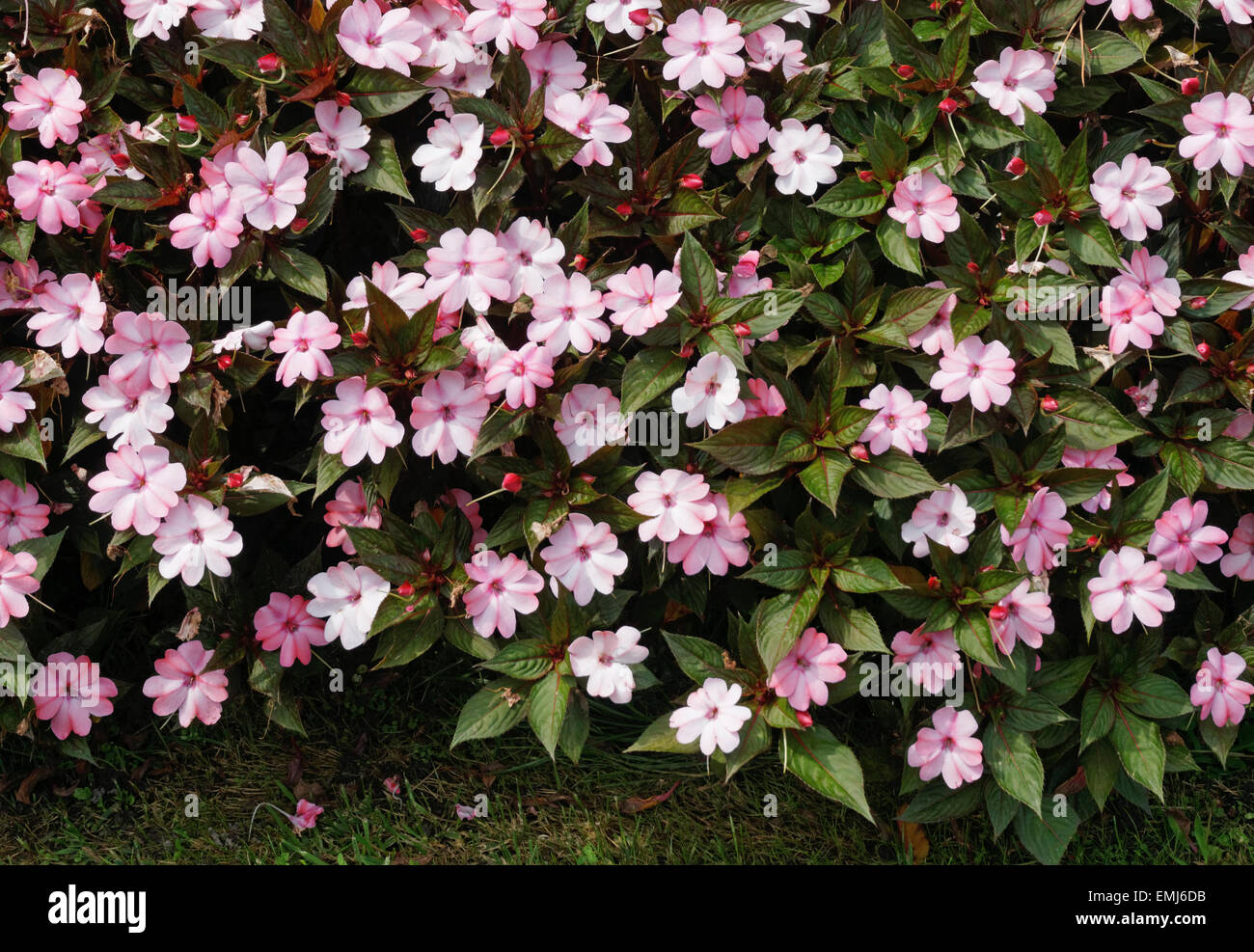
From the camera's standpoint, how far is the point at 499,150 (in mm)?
2418

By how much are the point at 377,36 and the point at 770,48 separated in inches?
32.4

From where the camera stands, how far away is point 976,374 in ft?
7.80

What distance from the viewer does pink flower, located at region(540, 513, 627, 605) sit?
7.70ft

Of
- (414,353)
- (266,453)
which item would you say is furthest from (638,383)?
(266,453)

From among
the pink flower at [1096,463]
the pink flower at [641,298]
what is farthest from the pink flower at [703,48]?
the pink flower at [1096,463]

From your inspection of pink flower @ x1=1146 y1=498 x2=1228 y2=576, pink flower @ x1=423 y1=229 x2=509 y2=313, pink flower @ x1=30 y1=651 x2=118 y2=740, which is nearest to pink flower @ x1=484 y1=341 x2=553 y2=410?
pink flower @ x1=423 y1=229 x2=509 y2=313

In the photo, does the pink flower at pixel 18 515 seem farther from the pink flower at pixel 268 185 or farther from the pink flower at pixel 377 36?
the pink flower at pixel 377 36

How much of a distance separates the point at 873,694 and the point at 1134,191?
3.98 feet

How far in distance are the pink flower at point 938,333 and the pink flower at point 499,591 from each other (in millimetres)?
947

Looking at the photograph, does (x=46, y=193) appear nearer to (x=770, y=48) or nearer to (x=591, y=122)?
(x=591, y=122)

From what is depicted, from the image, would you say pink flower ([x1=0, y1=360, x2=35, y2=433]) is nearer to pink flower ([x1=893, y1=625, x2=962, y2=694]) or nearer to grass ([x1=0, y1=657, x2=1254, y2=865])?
grass ([x1=0, y1=657, x2=1254, y2=865])

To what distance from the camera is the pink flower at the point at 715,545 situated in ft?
7.81

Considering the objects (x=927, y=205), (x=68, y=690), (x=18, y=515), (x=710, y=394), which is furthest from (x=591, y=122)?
(x=68, y=690)

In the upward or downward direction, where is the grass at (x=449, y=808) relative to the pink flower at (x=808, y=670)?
downward
